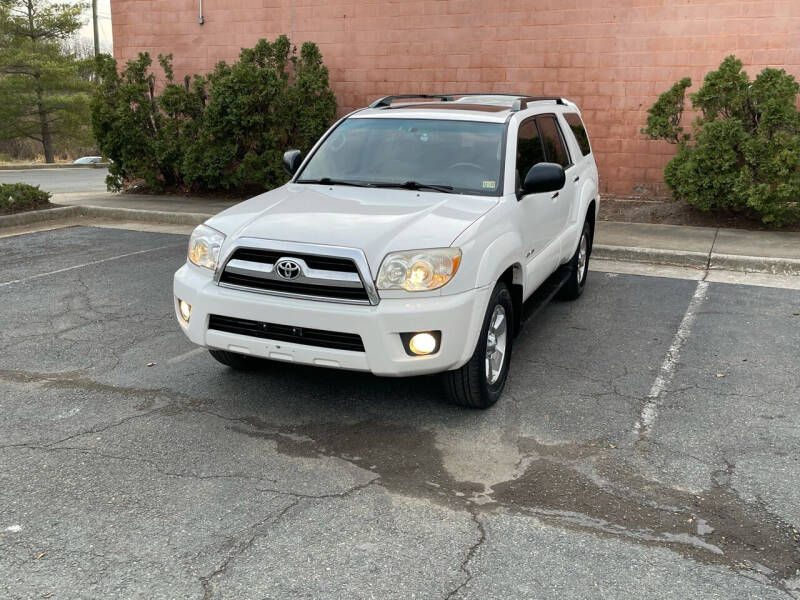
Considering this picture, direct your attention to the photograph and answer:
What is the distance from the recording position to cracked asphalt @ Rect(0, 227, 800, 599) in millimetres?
3342

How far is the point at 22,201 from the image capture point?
12.4 m

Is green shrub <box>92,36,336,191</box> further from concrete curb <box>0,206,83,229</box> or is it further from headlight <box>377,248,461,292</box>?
headlight <box>377,248,461,292</box>

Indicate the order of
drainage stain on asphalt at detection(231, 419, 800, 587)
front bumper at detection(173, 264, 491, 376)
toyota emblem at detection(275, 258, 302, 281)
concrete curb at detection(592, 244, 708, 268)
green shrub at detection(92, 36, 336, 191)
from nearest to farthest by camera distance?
drainage stain on asphalt at detection(231, 419, 800, 587) < front bumper at detection(173, 264, 491, 376) < toyota emblem at detection(275, 258, 302, 281) < concrete curb at detection(592, 244, 708, 268) < green shrub at detection(92, 36, 336, 191)

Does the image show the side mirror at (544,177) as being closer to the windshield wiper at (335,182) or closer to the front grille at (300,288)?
the windshield wiper at (335,182)

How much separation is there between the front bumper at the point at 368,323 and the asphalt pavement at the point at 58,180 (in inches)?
608

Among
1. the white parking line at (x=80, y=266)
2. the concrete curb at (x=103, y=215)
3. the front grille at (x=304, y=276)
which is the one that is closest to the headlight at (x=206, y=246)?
the front grille at (x=304, y=276)

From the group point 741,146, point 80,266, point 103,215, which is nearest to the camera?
point 80,266

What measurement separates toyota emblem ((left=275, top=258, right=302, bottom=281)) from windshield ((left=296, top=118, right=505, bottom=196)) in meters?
1.35

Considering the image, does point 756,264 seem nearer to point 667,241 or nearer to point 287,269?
point 667,241

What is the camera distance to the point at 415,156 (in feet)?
19.0

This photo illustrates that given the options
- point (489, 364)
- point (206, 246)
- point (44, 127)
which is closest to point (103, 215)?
point (206, 246)

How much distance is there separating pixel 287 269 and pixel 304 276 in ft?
0.39

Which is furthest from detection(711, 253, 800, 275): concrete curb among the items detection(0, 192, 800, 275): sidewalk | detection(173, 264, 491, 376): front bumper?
detection(173, 264, 491, 376): front bumper

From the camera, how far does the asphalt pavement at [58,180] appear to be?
1981cm
